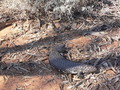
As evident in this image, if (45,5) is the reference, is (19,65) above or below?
below

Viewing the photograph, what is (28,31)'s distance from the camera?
4773 millimetres

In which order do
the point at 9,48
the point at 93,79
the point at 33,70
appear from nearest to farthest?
the point at 93,79, the point at 33,70, the point at 9,48

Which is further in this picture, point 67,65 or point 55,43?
point 55,43

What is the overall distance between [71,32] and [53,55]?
0.88m

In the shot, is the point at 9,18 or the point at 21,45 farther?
the point at 9,18

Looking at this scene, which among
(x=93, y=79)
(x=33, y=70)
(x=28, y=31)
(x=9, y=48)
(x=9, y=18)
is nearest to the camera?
(x=93, y=79)

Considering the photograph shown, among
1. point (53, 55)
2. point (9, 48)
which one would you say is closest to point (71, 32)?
point (53, 55)

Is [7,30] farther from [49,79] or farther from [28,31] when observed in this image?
[49,79]

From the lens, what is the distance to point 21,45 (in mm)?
4348

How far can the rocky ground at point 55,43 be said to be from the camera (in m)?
3.43

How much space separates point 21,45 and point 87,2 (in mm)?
1872

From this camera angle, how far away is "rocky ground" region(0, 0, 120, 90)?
3428 millimetres

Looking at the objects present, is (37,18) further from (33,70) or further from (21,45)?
(33,70)

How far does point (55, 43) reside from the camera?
169 inches
